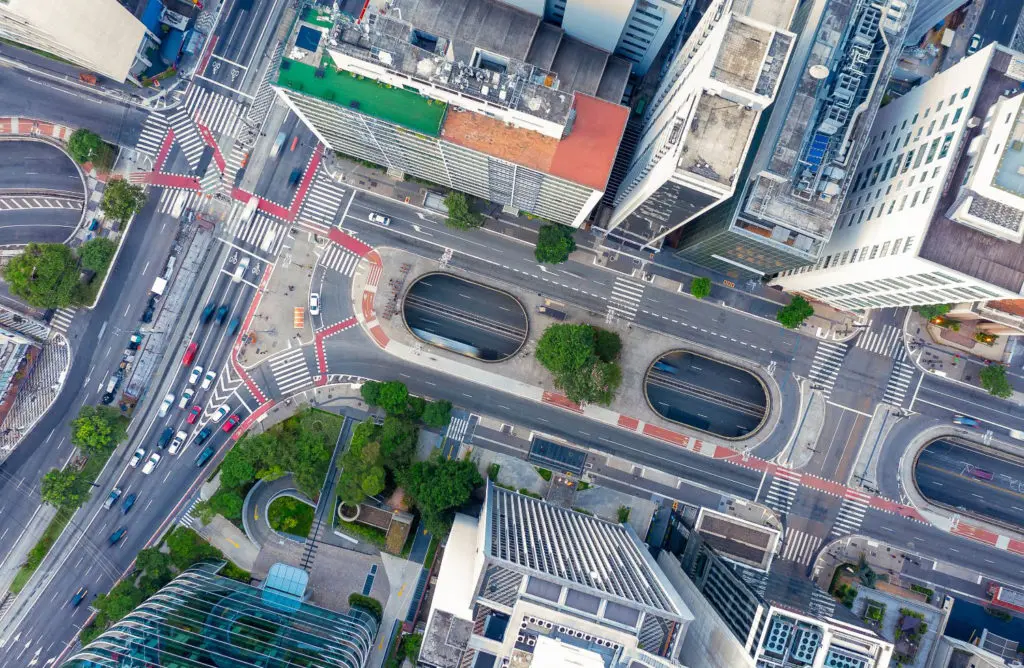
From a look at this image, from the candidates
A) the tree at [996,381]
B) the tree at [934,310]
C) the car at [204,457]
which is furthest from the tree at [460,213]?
the tree at [996,381]

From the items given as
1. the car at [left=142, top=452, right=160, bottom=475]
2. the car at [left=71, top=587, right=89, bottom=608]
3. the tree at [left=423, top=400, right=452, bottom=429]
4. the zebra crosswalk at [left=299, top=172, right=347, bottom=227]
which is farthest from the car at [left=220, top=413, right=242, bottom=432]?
the zebra crosswalk at [left=299, top=172, right=347, bottom=227]

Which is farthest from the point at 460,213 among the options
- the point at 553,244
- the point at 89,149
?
the point at 89,149

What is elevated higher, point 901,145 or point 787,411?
point 901,145

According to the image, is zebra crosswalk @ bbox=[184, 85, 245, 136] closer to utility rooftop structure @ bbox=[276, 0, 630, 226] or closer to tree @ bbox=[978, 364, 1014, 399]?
utility rooftop structure @ bbox=[276, 0, 630, 226]

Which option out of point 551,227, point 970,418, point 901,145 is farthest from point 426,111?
point 970,418

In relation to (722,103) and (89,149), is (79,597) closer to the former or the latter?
(89,149)

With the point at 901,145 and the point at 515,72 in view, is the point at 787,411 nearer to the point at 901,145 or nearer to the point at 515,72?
the point at 901,145
